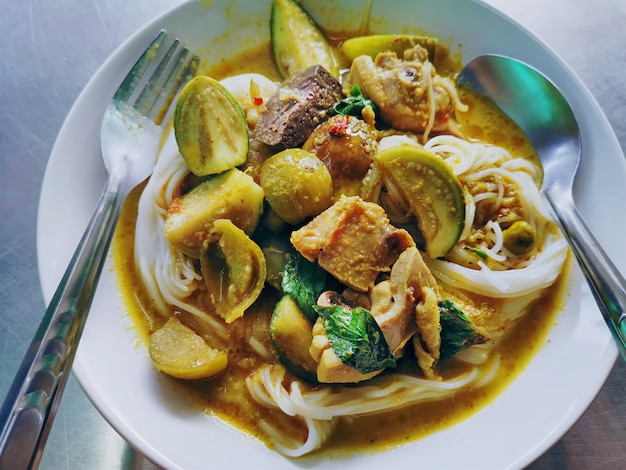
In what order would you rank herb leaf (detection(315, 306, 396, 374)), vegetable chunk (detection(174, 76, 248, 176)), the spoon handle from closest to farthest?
the spoon handle → herb leaf (detection(315, 306, 396, 374)) → vegetable chunk (detection(174, 76, 248, 176))

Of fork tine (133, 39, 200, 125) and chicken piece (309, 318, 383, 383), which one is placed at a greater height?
fork tine (133, 39, 200, 125)

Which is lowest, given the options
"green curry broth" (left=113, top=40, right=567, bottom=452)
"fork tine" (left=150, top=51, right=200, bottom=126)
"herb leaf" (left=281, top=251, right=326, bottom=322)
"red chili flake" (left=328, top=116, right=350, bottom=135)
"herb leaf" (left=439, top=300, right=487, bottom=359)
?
"green curry broth" (left=113, top=40, right=567, bottom=452)

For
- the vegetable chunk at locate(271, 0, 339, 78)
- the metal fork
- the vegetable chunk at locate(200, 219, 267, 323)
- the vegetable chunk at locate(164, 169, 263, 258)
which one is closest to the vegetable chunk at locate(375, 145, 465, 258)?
the vegetable chunk at locate(164, 169, 263, 258)

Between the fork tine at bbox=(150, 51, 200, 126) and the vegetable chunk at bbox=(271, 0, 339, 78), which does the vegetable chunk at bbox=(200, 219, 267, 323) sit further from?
the vegetable chunk at bbox=(271, 0, 339, 78)

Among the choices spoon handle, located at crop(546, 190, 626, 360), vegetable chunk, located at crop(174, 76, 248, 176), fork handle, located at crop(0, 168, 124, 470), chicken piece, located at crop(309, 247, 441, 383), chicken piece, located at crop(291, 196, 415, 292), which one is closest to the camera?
fork handle, located at crop(0, 168, 124, 470)

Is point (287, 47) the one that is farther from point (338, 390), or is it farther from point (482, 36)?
point (338, 390)

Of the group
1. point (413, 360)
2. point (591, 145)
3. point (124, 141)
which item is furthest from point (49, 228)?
point (591, 145)

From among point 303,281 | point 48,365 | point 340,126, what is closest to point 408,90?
point 340,126
